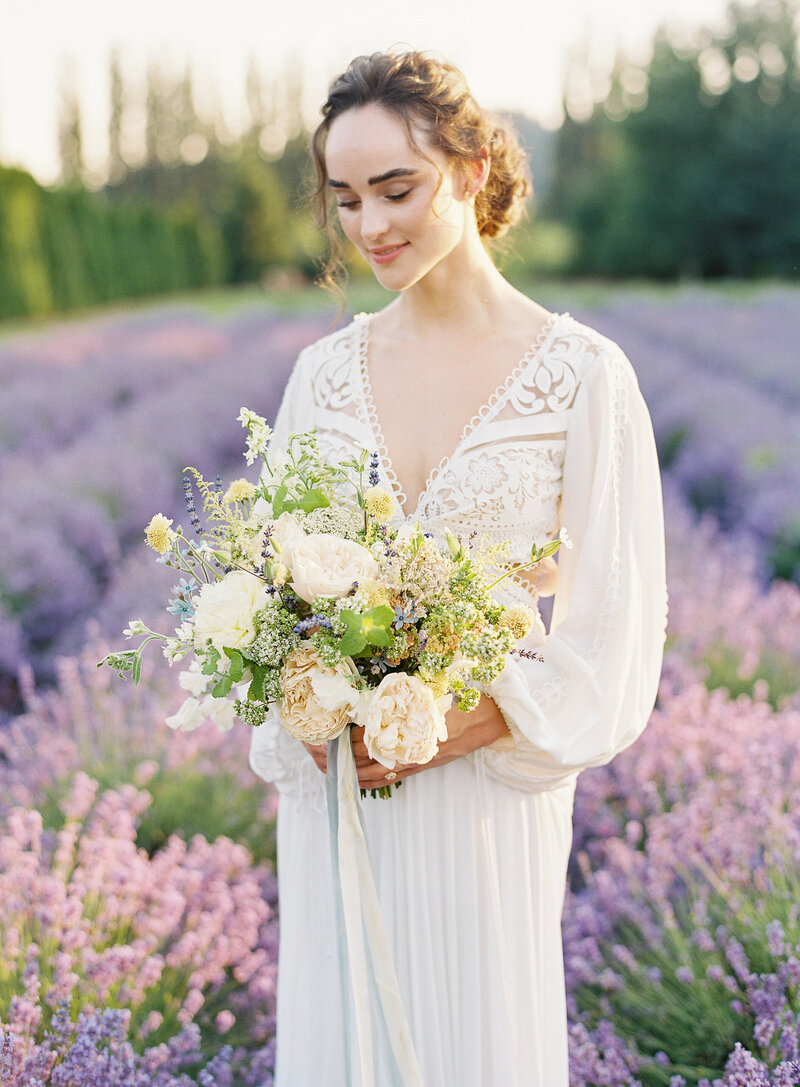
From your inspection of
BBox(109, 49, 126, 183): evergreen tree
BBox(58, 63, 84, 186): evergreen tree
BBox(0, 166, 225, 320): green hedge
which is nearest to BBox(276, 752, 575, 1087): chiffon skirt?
BBox(0, 166, 225, 320): green hedge

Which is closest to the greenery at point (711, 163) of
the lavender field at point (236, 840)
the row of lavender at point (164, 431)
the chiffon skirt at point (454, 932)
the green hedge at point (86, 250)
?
the green hedge at point (86, 250)

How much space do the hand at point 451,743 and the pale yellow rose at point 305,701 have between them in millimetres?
146


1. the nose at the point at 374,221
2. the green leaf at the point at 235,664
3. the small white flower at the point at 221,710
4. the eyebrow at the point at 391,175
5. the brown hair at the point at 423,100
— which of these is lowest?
the small white flower at the point at 221,710

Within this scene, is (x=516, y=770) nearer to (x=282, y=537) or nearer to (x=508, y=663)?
(x=508, y=663)

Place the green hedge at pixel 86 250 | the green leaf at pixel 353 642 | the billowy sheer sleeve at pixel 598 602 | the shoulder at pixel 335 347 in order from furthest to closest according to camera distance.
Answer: the green hedge at pixel 86 250 < the shoulder at pixel 335 347 < the billowy sheer sleeve at pixel 598 602 < the green leaf at pixel 353 642

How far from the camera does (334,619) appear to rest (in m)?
1.17

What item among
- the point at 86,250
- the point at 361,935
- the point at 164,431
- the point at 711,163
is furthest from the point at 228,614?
the point at 711,163

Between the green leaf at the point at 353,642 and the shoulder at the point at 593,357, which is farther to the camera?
the shoulder at the point at 593,357

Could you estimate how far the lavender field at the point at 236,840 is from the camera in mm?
2141

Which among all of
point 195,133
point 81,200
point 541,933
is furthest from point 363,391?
point 195,133

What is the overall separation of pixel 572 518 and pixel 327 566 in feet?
1.96

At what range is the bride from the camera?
158 centimetres

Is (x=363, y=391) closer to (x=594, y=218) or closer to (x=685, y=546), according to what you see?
(x=685, y=546)

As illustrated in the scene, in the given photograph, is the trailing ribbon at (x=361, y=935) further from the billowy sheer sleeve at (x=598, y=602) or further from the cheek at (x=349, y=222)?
the cheek at (x=349, y=222)
